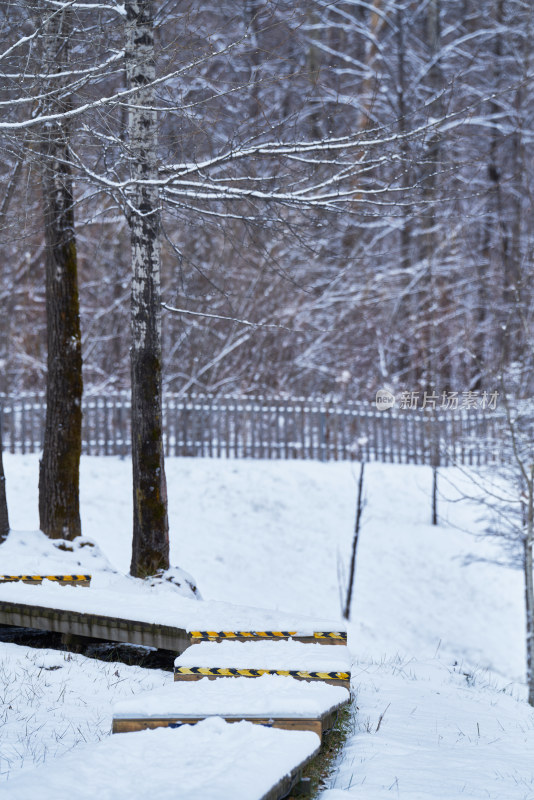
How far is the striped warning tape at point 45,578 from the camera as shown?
28.6 ft

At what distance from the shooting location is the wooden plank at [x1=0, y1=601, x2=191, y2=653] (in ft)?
23.9

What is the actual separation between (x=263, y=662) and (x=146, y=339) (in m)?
4.30

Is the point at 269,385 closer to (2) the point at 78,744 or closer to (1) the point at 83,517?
(1) the point at 83,517

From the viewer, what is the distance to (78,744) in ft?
16.5

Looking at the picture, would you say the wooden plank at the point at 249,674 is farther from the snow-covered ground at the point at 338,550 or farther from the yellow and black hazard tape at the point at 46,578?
the yellow and black hazard tape at the point at 46,578

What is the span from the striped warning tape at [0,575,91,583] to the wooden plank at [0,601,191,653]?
0.72 metres

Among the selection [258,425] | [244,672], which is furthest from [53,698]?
[258,425]

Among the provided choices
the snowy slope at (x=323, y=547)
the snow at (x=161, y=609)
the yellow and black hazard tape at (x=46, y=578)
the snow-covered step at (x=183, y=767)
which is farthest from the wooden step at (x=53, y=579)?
the snowy slope at (x=323, y=547)

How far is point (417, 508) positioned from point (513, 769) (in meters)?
13.1

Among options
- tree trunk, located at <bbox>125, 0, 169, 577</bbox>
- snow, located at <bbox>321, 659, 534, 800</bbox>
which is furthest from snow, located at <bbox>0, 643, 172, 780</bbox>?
tree trunk, located at <bbox>125, 0, 169, 577</bbox>

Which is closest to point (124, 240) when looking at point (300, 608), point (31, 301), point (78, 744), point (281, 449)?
point (31, 301)

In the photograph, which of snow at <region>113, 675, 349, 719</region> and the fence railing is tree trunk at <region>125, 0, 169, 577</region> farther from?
the fence railing

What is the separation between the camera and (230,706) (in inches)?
193

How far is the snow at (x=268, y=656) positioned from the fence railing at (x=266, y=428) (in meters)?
11.9
